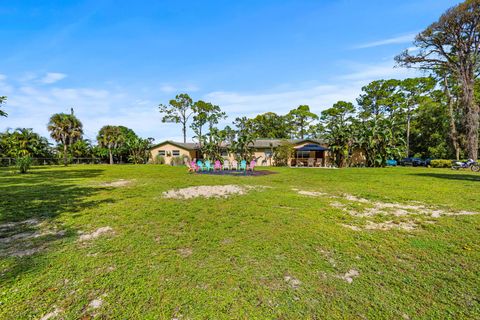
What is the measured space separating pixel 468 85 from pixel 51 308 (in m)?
29.8

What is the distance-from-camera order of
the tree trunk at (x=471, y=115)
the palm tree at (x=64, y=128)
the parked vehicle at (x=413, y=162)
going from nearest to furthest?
the tree trunk at (x=471, y=115) < the parked vehicle at (x=413, y=162) < the palm tree at (x=64, y=128)

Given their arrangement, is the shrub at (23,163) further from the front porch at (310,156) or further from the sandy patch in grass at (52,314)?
the front porch at (310,156)

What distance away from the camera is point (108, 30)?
11.7m

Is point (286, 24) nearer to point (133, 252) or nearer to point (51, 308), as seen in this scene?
point (133, 252)

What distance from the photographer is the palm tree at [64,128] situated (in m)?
26.7

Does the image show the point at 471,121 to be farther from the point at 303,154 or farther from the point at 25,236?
the point at 25,236

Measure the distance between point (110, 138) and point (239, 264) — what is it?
117 feet

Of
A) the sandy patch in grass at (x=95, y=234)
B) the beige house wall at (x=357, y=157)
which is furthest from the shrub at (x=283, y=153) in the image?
the sandy patch in grass at (x=95, y=234)

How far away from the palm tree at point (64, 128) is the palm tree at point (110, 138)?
3.88 metres

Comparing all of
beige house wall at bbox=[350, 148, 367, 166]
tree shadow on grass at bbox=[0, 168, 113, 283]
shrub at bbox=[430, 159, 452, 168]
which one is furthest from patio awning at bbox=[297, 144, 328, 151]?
tree shadow on grass at bbox=[0, 168, 113, 283]

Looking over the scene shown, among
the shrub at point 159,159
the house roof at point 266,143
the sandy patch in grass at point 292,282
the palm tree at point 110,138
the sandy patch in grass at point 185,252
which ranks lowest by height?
the sandy patch in grass at point 292,282

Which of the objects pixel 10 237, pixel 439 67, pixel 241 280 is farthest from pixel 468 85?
pixel 10 237

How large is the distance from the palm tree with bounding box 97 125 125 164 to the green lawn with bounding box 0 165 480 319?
30.5 meters

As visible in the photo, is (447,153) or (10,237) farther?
(447,153)
